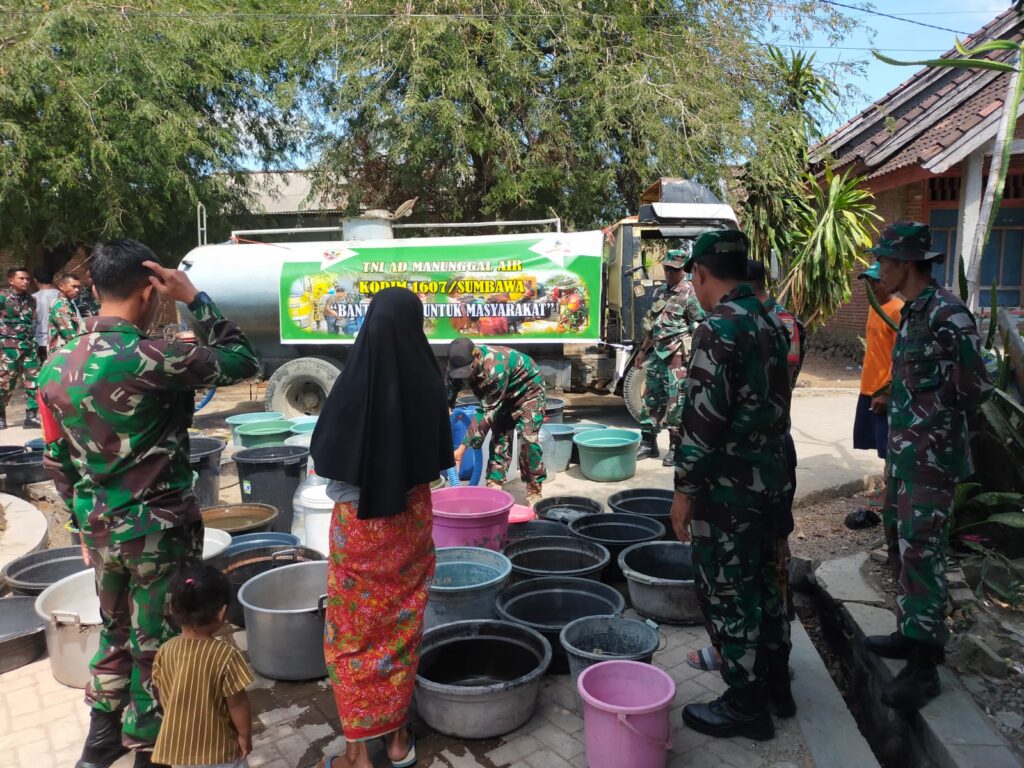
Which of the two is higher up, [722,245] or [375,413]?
[722,245]

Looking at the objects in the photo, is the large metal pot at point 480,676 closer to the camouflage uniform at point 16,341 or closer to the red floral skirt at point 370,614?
the red floral skirt at point 370,614

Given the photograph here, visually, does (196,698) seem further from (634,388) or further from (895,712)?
(634,388)

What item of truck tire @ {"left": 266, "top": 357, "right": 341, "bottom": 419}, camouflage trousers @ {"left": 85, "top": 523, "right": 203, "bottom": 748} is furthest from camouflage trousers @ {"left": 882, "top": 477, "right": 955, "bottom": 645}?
truck tire @ {"left": 266, "top": 357, "right": 341, "bottom": 419}

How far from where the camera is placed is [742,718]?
8.98ft

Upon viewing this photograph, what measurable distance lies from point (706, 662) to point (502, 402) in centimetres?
251

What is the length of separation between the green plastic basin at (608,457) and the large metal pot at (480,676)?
3.34 metres

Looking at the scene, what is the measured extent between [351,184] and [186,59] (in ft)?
9.91

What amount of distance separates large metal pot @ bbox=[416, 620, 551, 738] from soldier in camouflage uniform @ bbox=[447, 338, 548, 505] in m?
1.92

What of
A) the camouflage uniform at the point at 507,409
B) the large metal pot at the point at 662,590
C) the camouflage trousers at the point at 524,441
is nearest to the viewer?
the large metal pot at the point at 662,590

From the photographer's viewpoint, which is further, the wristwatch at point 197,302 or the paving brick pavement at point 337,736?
the paving brick pavement at point 337,736

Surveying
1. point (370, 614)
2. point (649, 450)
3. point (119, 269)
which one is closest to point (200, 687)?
point (370, 614)

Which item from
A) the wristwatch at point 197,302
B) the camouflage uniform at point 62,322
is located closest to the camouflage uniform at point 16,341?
the camouflage uniform at point 62,322

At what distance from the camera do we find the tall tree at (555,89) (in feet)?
35.1

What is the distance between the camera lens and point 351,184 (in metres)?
12.6
